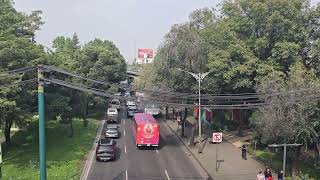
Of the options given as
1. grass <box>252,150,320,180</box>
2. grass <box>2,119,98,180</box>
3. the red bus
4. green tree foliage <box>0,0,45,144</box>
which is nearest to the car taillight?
the red bus

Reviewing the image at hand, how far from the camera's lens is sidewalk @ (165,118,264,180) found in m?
35.5

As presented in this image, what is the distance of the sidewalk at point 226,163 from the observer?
3550cm

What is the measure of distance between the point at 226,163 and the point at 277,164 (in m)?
3.95

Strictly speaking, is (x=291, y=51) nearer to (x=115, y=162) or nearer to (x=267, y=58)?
(x=267, y=58)

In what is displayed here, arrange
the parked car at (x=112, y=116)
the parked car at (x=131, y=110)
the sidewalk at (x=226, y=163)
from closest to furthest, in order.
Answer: the sidewalk at (x=226, y=163)
the parked car at (x=112, y=116)
the parked car at (x=131, y=110)

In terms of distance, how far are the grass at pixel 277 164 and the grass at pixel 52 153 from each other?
14569 mm

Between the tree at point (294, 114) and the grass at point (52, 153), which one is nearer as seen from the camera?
the tree at point (294, 114)

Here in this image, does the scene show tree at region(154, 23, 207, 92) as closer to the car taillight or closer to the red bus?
the red bus

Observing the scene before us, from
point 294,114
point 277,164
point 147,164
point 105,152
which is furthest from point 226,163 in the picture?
point 105,152

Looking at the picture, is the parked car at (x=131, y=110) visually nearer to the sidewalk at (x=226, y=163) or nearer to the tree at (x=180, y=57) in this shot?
the sidewalk at (x=226, y=163)

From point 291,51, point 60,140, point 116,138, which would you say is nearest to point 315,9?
point 291,51

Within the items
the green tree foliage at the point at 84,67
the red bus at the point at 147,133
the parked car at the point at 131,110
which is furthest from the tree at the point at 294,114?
the parked car at the point at 131,110

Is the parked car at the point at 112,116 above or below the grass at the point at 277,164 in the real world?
above

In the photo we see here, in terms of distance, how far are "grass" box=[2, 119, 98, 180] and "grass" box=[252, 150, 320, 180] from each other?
14569 millimetres
